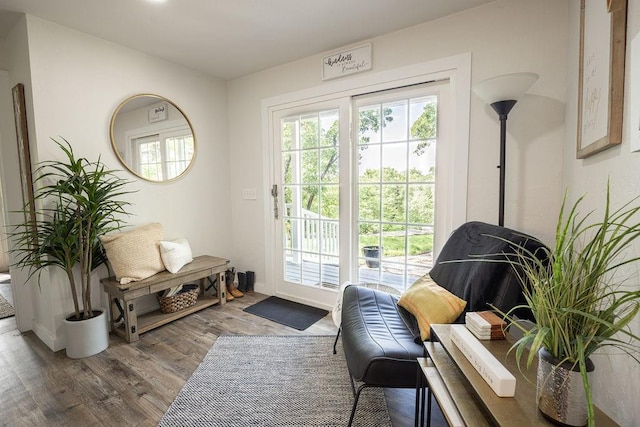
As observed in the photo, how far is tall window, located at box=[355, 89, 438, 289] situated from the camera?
2305mm

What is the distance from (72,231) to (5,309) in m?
1.88

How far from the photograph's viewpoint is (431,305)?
58.5 inches

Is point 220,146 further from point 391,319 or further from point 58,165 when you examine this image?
point 391,319

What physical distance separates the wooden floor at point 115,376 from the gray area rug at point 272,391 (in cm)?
9

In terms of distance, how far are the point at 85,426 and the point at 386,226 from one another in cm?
226

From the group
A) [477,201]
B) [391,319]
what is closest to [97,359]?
[391,319]

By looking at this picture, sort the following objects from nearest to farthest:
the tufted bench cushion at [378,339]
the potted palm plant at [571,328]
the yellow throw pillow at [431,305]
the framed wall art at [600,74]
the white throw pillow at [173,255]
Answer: the potted palm plant at [571,328] → the framed wall art at [600,74] → the tufted bench cushion at [378,339] → the yellow throw pillow at [431,305] → the white throw pillow at [173,255]

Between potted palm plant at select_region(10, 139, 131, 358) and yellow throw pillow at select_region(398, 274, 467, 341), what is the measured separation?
7.04ft

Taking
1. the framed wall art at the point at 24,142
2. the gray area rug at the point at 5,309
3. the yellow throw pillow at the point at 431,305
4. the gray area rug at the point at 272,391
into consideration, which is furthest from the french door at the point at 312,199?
the gray area rug at the point at 5,309

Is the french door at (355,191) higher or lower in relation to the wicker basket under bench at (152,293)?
higher

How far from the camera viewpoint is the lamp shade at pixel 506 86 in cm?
158

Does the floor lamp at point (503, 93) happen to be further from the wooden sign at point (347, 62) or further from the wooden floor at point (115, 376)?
the wooden floor at point (115, 376)

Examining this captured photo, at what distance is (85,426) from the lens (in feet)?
4.85

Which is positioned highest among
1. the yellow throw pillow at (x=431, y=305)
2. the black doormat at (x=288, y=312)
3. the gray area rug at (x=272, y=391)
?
the yellow throw pillow at (x=431, y=305)
